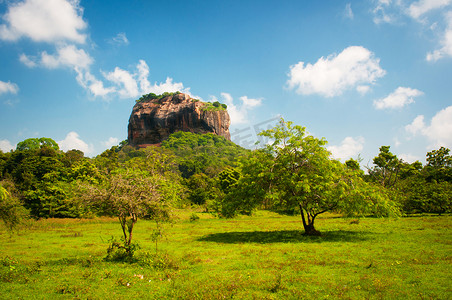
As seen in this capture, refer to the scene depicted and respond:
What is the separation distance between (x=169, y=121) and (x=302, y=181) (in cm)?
15207

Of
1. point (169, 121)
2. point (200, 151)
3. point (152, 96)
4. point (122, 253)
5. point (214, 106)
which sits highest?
point (152, 96)

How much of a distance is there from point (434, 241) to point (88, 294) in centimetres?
2079

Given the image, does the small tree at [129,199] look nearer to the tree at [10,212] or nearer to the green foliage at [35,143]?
the tree at [10,212]

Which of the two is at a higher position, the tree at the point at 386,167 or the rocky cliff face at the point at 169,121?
the rocky cliff face at the point at 169,121

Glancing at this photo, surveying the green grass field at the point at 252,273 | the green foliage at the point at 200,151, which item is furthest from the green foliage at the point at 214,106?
the green grass field at the point at 252,273

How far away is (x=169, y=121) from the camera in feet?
538

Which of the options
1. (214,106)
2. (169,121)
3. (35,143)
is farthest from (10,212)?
(214,106)

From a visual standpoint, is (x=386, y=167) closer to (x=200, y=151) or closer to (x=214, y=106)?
(x=200, y=151)

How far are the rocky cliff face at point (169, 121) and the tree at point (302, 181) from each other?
14469 cm

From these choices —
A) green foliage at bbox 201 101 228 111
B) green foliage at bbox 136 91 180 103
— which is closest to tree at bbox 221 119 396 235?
green foliage at bbox 201 101 228 111

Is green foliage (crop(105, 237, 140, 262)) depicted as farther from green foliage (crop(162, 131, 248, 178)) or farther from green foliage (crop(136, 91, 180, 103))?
green foliage (crop(136, 91, 180, 103))

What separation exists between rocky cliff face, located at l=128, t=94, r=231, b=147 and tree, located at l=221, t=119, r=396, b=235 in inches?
5696

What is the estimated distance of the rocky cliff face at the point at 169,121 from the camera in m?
164

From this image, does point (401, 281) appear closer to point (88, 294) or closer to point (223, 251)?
point (223, 251)
